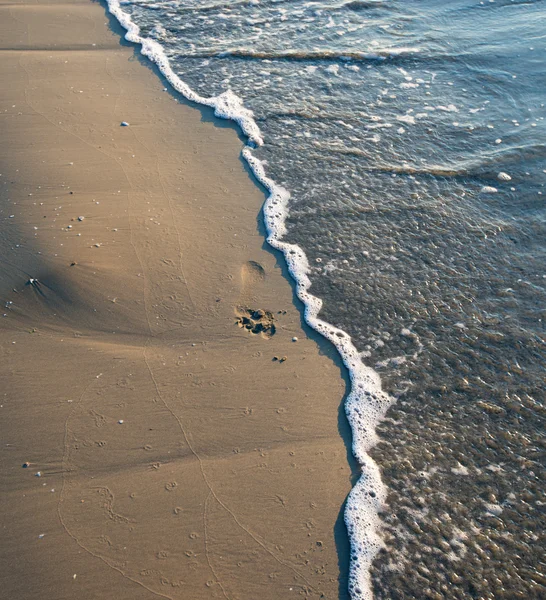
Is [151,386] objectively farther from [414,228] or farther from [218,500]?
[414,228]

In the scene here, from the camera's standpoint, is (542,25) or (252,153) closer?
(252,153)

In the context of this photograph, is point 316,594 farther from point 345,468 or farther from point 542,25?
point 542,25

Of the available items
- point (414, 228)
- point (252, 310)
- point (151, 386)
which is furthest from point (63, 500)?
point (414, 228)

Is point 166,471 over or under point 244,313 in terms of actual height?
under

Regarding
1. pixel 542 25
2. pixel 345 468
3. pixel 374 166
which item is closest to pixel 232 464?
pixel 345 468

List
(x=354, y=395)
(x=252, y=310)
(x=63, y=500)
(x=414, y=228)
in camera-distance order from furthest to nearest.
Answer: (x=414, y=228) → (x=252, y=310) → (x=354, y=395) → (x=63, y=500)

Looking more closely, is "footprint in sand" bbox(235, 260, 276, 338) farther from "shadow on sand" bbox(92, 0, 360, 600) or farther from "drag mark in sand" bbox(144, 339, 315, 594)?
"drag mark in sand" bbox(144, 339, 315, 594)

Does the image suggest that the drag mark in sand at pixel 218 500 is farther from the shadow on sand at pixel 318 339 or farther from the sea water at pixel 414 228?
the sea water at pixel 414 228
